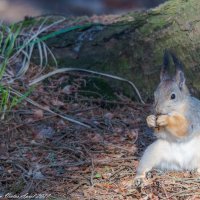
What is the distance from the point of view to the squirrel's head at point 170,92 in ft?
14.4

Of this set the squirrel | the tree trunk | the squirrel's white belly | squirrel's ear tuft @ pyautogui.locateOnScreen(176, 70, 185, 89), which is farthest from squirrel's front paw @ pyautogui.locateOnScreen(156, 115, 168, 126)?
the tree trunk

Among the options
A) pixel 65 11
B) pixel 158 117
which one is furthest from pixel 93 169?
pixel 65 11

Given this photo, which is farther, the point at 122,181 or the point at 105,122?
the point at 105,122

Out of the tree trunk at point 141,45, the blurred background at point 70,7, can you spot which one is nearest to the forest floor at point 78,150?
the tree trunk at point 141,45

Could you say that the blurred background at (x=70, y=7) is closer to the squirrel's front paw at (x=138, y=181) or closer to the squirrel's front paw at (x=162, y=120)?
the squirrel's front paw at (x=162, y=120)

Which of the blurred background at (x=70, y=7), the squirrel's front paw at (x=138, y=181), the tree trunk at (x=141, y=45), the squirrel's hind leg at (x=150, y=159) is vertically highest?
the blurred background at (x=70, y=7)

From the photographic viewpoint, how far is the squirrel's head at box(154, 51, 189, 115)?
14.4 ft

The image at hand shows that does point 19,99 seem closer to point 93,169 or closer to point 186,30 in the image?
point 93,169

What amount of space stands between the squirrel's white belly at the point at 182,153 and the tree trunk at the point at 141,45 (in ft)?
3.85

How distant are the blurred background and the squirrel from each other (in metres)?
5.33

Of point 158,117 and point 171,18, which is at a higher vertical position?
point 171,18

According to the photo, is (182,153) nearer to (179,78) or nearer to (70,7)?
(179,78)

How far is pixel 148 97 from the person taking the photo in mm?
5723

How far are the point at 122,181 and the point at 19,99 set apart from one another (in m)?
1.32
